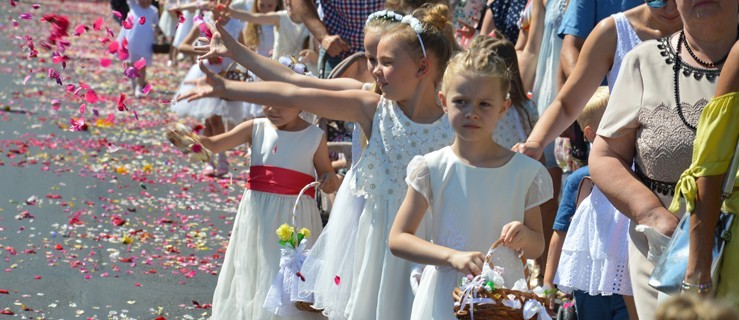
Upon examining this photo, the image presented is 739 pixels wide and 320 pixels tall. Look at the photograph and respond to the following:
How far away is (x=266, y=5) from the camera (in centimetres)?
1278

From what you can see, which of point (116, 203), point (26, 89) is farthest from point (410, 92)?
point (26, 89)

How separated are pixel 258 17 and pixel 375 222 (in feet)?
23.2

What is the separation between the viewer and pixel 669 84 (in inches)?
166

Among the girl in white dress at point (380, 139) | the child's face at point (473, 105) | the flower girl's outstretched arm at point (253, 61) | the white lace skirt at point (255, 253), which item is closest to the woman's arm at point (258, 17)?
the white lace skirt at point (255, 253)

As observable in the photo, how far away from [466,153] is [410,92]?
36.8 inches

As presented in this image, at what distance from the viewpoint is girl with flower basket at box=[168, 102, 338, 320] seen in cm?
695

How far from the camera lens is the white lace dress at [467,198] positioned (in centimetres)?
473

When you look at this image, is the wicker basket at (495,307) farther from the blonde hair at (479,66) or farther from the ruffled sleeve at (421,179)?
the blonde hair at (479,66)

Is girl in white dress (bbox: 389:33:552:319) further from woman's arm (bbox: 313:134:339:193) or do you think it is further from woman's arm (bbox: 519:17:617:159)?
woman's arm (bbox: 313:134:339:193)

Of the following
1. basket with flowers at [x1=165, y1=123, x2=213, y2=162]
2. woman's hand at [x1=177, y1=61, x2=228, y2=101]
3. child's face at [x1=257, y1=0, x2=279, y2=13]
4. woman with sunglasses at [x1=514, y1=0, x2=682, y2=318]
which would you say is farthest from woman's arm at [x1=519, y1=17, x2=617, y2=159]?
child's face at [x1=257, y1=0, x2=279, y2=13]

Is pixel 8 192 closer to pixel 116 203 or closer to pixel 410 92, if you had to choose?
pixel 116 203

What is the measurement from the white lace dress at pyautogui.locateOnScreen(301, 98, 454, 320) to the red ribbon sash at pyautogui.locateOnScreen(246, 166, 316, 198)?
121 centimetres

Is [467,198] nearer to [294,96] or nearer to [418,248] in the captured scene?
[418,248]

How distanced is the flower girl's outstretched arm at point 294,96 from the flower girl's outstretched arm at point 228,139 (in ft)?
4.48
